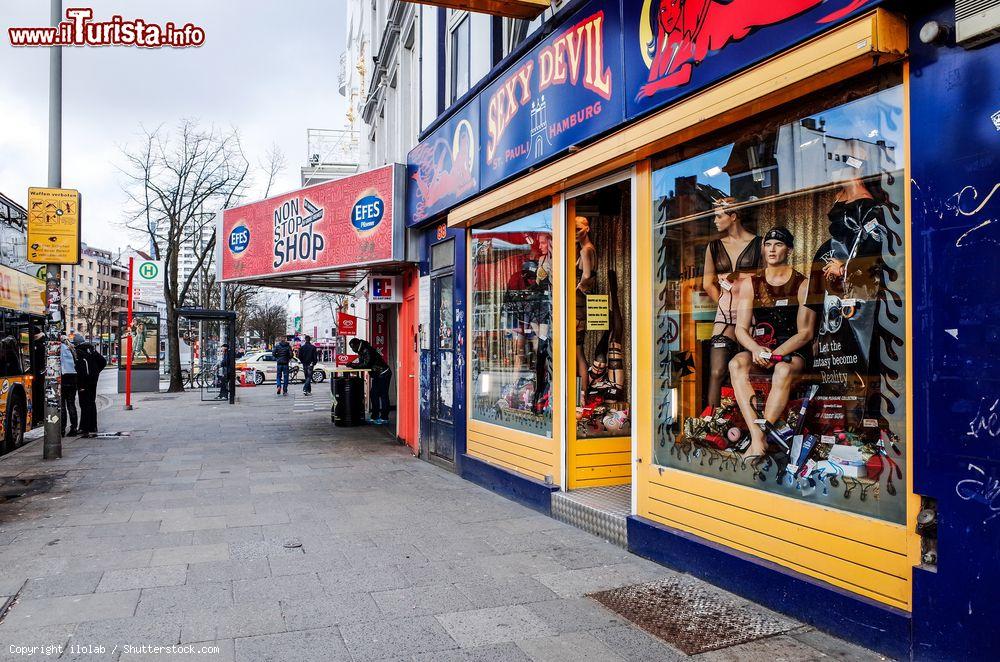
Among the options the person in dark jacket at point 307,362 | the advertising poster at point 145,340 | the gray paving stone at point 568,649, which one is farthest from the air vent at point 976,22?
the advertising poster at point 145,340

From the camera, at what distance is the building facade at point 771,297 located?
341 cm

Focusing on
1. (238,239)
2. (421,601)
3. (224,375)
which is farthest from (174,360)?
(421,601)

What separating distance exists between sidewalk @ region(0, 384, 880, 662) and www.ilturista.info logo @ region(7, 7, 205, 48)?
599 centimetres

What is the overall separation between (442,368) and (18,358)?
A: 24.9 feet

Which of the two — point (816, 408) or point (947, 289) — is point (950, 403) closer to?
point (947, 289)

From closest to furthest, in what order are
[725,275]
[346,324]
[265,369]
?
1. [725,275]
2. [346,324]
3. [265,369]

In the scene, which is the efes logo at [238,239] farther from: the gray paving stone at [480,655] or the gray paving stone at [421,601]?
the gray paving stone at [480,655]

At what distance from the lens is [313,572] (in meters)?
5.23

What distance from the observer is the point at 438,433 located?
9938 millimetres

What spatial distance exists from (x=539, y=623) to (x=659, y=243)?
9.43 ft

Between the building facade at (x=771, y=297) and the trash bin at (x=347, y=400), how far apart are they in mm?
7772

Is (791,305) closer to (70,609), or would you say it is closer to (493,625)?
(493,625)

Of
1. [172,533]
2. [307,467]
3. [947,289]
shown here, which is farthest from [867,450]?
[307,467]

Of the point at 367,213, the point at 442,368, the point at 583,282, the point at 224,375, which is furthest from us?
the point at 224,375
